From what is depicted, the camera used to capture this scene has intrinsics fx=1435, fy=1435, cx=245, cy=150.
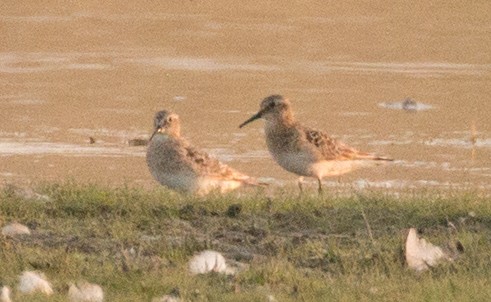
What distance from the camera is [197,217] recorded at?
8.62 m

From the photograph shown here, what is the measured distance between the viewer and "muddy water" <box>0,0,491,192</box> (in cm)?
1289

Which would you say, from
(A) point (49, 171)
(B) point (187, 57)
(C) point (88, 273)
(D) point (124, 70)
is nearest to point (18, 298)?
(C) point (88, 273)

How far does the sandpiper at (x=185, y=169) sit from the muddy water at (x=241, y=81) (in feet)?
→ 3.05

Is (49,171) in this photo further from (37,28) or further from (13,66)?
(37,28)

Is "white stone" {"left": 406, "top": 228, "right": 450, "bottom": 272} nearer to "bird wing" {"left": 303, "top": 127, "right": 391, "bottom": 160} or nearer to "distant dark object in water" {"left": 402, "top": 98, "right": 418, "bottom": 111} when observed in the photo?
"bird wing" {"left": 303, "top": 127, "right": 391, "bottom": 160}

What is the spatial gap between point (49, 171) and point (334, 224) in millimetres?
4230

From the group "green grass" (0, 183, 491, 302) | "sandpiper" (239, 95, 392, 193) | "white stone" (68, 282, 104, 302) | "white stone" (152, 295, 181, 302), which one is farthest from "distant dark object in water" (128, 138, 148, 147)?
"white stone" (152, 295, 181, 302)

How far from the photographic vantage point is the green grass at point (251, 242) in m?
6.84

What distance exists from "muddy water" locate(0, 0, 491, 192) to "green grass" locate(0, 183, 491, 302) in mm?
2661

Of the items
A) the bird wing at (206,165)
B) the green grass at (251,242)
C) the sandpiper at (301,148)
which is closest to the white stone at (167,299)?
the green grass at (251,242)

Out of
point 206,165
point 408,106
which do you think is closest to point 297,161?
point 206,165

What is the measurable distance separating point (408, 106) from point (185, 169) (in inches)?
225

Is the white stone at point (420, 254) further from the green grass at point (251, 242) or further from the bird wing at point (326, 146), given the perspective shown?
the bird wing at point (326, 146)

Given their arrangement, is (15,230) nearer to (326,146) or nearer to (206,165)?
(206,165)
